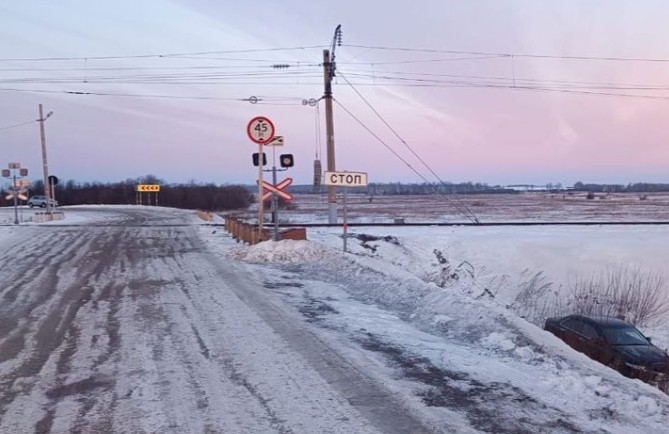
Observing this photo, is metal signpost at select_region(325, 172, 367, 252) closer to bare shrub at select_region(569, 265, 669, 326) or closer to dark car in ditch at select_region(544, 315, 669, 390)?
dark car in ditch at select_region(544, 315, 669, 390)

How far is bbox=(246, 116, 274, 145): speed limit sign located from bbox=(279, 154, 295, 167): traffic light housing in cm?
69

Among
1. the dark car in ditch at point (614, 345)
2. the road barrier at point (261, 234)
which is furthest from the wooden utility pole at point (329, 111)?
the dark car in ditch at point (614, 345)

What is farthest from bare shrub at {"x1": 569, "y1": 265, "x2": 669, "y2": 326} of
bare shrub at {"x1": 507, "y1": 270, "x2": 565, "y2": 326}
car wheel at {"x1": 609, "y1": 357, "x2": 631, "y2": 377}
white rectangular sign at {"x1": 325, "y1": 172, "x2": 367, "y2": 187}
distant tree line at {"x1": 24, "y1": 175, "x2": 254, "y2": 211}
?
distant tree line at {"x1": 24, "y1": 175, "x2": 254, "y2": 211}

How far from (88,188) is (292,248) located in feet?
337

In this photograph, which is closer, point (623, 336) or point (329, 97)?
point (623, 336)

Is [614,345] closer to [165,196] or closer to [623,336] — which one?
[623,336]

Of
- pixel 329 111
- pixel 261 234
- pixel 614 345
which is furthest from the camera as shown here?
pixel 329 111

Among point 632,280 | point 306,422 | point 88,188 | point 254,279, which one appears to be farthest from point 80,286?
point 88,188

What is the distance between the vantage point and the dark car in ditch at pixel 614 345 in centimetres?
894

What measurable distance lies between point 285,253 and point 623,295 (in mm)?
12568

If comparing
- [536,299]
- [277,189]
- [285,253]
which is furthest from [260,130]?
[536,299]

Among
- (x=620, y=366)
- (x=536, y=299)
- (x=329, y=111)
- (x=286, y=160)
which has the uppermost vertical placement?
(x=329, y=111)

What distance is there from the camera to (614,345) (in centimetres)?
1121

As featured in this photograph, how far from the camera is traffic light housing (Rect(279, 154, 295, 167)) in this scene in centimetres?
1566
